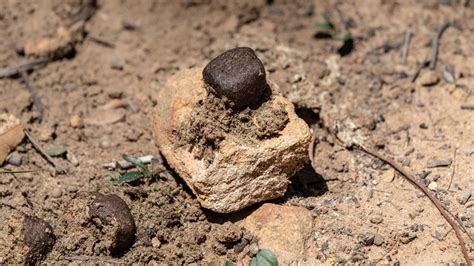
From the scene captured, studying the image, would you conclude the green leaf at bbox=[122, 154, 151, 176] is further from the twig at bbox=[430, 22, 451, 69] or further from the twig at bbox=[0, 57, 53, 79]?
the twig at bbox=[430, 22, 451, 69]

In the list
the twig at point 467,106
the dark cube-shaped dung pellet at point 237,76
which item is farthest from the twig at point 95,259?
the twig at point 467,106

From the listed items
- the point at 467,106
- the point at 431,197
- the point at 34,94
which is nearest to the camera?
the point at 431,197

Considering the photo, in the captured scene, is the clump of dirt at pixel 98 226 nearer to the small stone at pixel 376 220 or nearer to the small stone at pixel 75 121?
the small stone at pixel 75 121

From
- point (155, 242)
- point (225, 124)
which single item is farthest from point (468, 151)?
point (155, 242)

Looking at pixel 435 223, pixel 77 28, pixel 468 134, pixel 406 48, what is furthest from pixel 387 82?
pixel 77 28

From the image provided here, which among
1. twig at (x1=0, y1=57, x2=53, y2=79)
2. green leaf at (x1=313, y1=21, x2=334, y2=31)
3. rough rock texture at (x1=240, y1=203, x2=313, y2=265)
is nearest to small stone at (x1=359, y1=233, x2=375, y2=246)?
rough rock texture at (x1=240, y1=203, x2=313, y2=265)

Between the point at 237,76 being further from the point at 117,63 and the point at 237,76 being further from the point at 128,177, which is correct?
the point at 117,63
